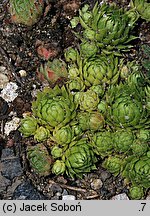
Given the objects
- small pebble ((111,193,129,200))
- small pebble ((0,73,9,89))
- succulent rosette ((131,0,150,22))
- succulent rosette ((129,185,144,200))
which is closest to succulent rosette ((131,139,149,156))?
succulent rosette ((129,185,144,200))

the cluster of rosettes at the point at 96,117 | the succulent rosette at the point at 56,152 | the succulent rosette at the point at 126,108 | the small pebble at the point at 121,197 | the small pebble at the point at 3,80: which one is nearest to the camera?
the succulent rosette at the point at 126,108

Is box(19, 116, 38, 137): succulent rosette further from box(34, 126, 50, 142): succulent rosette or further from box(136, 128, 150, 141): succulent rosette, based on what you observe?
box(136, 128, 150, 141): succulent rosette

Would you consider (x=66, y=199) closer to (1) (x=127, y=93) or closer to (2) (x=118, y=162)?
(2) (x=118, y=162)

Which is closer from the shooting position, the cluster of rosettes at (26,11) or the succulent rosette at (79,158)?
the succulent rosette at (79,158)

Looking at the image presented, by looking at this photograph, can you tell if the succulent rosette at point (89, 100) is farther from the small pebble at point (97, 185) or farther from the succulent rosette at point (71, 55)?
the small pebble at point (97, 185)

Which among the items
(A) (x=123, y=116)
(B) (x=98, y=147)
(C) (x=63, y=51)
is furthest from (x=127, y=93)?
(C) (x=63, y=51)

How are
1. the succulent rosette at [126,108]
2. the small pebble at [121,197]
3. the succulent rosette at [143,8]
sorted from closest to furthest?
the succulent rosette at [126,108] → the small pebble at [121,197] → the succulent rosette at [143,8]

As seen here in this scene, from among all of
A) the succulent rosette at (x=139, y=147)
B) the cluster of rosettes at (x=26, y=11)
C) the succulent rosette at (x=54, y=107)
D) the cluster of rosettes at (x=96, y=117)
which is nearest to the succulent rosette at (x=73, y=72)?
the cluster of rosettes at (x=96, y=117)

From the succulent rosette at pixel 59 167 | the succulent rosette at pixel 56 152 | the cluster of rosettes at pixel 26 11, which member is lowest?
the succulent rosette at pixel 59 167
